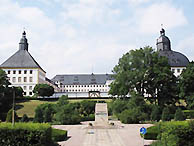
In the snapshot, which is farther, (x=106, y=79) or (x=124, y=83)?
(x=106, y=79)

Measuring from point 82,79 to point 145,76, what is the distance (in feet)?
254

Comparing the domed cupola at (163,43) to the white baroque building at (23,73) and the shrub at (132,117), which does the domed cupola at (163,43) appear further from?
the shrub at (132,117)

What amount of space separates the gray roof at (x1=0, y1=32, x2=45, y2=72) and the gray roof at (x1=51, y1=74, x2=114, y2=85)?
42212 millimetres

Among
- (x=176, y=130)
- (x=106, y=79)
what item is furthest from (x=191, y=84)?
(x=106, y=79)

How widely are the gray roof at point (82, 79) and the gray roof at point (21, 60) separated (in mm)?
42212

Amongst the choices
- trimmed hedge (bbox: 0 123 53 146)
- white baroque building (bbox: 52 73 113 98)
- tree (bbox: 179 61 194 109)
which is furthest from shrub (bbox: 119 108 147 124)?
white baroque building (bbox: 52 73 113 98)

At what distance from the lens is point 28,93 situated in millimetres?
71375

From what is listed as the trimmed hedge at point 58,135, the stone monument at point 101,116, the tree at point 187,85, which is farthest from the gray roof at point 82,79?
the trimmed hedge at point 58,135

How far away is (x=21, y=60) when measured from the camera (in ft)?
242

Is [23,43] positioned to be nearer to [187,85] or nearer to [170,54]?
[170,54]

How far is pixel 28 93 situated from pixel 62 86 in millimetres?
44544

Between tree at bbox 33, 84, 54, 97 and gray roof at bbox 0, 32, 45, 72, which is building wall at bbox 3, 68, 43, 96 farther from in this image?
tree at bbox 33, 84, 54, 97

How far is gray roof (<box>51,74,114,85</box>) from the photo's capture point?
382 ft

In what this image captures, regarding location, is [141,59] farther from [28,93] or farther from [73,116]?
[28,93]
